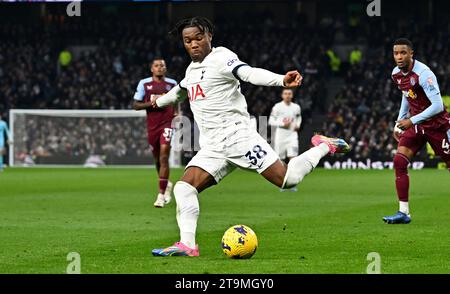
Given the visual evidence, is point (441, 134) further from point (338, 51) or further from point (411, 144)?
point (338, 51)

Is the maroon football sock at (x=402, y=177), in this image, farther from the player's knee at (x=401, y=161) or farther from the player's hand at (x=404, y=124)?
the player's hand at (x=404, y=124)

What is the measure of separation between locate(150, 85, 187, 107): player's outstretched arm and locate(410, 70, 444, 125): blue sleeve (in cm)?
357

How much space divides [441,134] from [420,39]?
86.5ft

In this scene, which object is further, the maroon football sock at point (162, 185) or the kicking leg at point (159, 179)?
the maroon football sock at point (162, 185)

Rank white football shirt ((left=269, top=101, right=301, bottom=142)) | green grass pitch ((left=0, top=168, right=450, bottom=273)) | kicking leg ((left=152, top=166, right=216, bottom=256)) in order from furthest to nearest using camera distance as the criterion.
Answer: white football shirt ((left=269, top=101, right=301, bottom=142)), kicking leg ((left=152, top=166, right=216, bottom=256)), green grass pitch ((left=0, top=168, right=450, bottom=273))

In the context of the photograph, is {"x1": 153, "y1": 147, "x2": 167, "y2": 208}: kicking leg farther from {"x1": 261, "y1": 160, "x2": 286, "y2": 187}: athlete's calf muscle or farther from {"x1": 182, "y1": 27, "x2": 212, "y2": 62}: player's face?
{"x1": 182, "y1": 27, "x2": 212, "y2": 62}: player's face

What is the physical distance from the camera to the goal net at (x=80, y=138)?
3444 cm

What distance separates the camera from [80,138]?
114ft

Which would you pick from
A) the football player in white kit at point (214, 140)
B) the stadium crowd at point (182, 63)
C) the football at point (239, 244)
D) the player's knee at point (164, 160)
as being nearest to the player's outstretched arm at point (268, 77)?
the football player in white kit at point (214, 140)

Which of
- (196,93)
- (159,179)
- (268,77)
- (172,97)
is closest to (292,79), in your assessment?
(268,77)

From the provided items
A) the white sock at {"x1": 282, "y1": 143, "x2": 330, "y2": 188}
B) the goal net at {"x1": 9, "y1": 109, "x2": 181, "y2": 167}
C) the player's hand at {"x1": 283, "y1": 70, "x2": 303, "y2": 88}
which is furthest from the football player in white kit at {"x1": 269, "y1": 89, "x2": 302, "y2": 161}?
the player's hand at {"x1": 283, "y1": 70, "x2": 303, "y2": 88}

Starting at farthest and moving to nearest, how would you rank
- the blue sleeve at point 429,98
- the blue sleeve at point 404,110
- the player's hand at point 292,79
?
the blue sleeve at point 404,110
the blue sleeve at point 429,98
the player's hand at point 292,79

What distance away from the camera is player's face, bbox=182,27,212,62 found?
9273 mm

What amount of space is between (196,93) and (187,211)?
1144 millimetres
